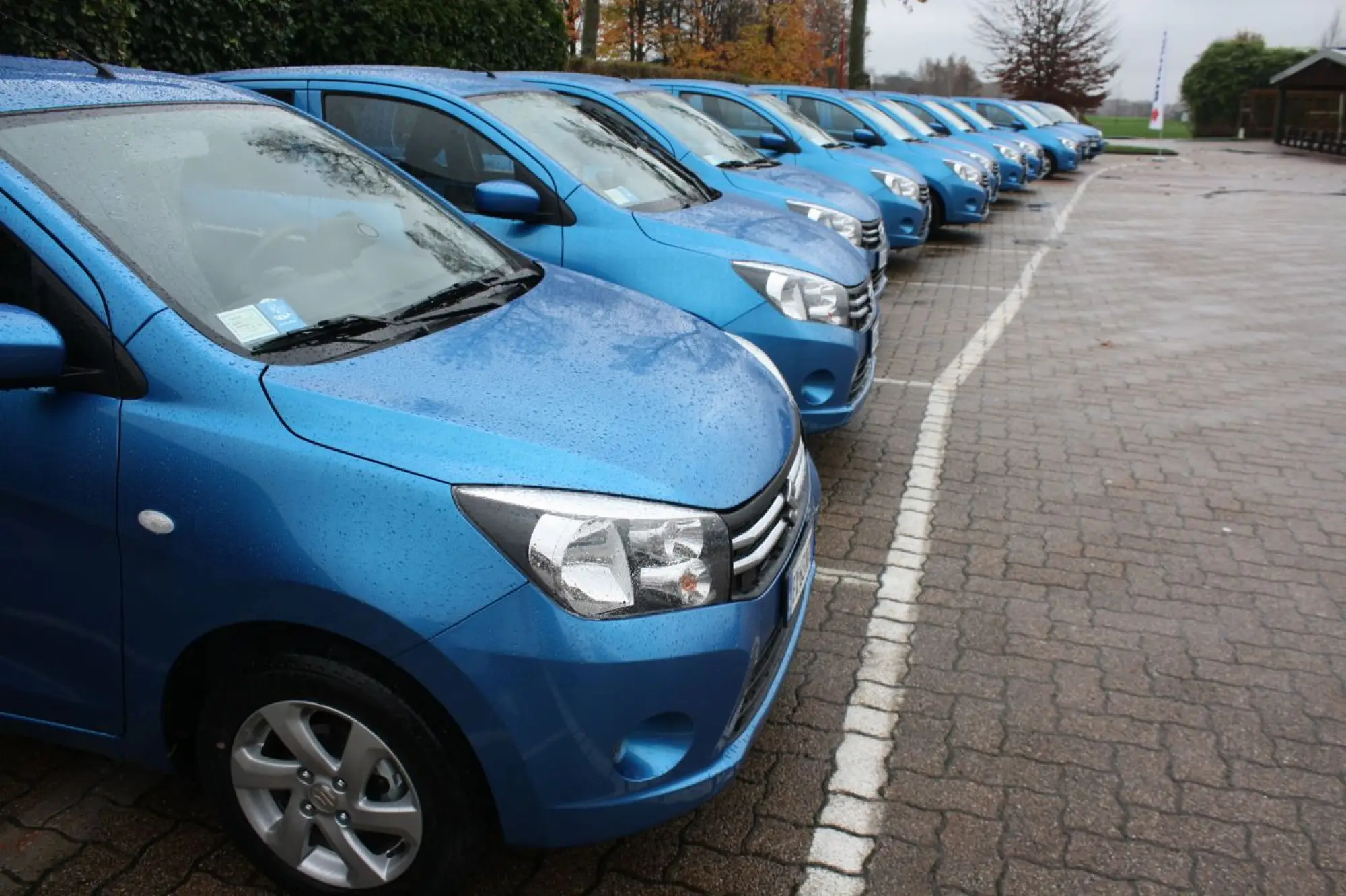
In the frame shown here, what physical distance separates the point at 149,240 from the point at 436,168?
280 centimetres

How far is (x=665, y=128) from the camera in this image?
7.76 m

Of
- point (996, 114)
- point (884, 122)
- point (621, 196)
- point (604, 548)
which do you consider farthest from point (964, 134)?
point (604, 548)

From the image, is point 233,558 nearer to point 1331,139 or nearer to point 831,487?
point 831,487

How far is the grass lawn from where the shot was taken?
194 ft

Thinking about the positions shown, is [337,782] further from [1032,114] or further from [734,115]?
[1032,114]

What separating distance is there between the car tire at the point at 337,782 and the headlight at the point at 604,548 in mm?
397

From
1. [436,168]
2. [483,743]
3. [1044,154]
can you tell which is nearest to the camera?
[483,743]

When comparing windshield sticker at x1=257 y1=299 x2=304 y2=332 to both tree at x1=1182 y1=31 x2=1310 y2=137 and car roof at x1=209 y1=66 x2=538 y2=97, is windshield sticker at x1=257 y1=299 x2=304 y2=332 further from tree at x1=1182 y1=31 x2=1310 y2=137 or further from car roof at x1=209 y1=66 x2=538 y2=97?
tree at x1=1182 y1=31 x2=1310 y2=137

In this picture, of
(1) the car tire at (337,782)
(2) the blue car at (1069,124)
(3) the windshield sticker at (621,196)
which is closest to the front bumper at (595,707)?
(1) the car tire at (337,782)

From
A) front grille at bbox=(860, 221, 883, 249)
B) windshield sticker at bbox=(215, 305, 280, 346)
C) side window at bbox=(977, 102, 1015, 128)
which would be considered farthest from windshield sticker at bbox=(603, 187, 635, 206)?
side window at bbox=(977, 102, 1015, 128)

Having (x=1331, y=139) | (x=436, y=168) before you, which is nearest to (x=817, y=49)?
(x=1331, y=139)

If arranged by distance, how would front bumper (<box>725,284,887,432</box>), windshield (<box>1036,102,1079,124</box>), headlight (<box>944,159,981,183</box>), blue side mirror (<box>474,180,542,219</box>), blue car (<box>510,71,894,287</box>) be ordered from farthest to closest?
windshield (<box>1036,102,1079,124</box>) → headlight (<box>944,159,981,183</box>) → blue car (<box>510,71,894,287</box>) → front bumper (<box>725,284,887,432</box>) → blue side mirror (<box>474,180,542,219</box>)

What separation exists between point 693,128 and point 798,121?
340cm

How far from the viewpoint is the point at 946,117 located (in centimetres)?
1862
